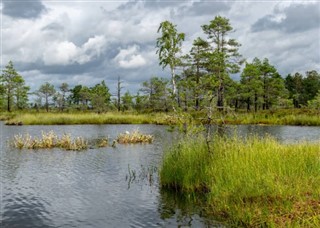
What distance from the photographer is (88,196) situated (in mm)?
15867

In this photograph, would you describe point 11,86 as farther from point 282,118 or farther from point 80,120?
point 282,118

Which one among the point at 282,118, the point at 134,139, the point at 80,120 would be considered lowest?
the point at 134,139

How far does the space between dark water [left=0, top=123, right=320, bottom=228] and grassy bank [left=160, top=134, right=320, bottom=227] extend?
0.85m

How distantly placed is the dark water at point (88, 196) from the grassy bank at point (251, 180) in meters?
0.85

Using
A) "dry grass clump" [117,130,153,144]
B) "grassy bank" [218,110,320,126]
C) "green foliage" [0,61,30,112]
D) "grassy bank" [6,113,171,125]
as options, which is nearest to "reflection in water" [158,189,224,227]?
"dry grass clump" [117,130,153,144]

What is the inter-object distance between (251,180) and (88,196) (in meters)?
7.38

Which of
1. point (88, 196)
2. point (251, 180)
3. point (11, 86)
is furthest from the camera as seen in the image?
point (11, 86)

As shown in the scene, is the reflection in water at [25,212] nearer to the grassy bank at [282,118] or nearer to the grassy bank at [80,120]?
the grassy bank at [282,118]

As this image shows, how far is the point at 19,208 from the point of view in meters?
14.1

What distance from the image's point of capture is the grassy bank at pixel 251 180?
34.4ft

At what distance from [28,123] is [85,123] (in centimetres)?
933

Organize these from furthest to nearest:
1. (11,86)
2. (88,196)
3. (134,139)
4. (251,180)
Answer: (11,86)
(134,139)
(88,196)
(251,180)

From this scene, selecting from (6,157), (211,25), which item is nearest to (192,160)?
(6,157)

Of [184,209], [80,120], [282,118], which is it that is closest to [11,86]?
[80,120]
